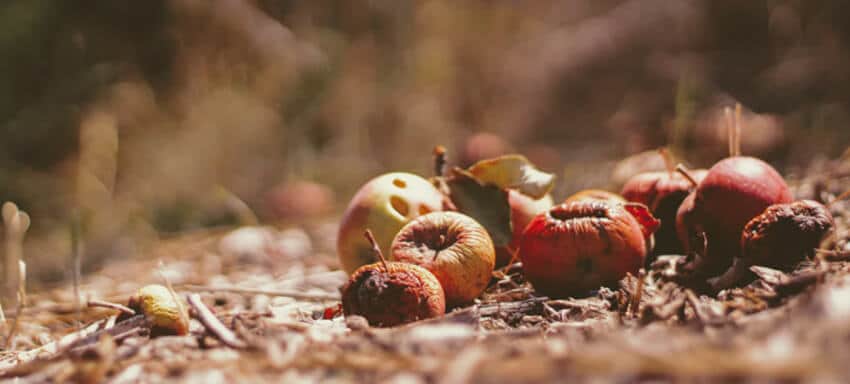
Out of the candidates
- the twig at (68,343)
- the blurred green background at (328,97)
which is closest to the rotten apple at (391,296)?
the twig at (68,343)

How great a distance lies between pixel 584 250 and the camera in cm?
224

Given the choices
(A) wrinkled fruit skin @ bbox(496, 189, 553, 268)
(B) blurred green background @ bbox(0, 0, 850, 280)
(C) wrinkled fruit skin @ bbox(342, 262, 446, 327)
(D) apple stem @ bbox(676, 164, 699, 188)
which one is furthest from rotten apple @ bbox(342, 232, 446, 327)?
(B) blurred green background @ bbox(0, 0, 850, 280)

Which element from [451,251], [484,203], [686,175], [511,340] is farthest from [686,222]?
[511,340]

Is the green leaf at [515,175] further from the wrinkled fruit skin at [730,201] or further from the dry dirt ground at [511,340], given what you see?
the wrinkled fruit skin at [730,201]

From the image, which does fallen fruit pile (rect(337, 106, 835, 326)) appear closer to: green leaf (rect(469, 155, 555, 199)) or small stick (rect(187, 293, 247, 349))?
green leaf (rect(469, 155, 555, 199))

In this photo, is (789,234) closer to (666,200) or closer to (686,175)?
(686,175)

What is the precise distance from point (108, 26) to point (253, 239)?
3.17 m

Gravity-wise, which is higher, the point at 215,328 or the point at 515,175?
the point at 515,175

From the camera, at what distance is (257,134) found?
6652 millimetres

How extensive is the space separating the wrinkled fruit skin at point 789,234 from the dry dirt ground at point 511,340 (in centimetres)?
5

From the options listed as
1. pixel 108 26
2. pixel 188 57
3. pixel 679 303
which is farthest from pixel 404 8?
pixel 679 303

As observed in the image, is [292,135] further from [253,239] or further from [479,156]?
[253,239]

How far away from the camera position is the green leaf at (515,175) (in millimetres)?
2600

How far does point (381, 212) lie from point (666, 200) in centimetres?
95
